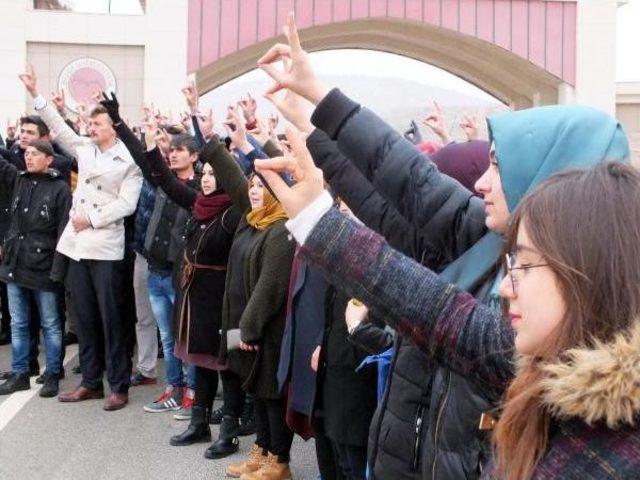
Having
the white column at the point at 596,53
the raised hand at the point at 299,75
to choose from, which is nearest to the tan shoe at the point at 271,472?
the raised hand at the point at 299,75

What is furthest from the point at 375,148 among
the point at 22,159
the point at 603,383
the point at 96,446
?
the point at 22,159

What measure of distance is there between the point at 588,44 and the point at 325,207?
58.6 feet

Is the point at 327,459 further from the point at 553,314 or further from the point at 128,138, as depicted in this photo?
the point at 553,314

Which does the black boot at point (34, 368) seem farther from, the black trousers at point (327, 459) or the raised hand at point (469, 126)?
the raised hand at point (469, 126)

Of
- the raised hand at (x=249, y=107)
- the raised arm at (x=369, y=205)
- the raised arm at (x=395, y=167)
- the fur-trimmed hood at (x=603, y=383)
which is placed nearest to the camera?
the fur-trimmed hood at (x=603, y=383)

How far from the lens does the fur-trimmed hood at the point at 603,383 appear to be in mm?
1071

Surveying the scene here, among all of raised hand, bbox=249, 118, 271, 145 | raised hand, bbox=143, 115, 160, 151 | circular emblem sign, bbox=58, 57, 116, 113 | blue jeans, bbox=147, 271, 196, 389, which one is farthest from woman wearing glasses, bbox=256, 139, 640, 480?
circular emblem sign, bbox=58, 57, 116, 113

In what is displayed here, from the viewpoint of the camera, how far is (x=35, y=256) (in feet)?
20.7

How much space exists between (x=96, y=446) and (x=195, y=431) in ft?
2.04

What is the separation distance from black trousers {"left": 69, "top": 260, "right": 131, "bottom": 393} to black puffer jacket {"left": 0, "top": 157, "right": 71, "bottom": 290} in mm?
380

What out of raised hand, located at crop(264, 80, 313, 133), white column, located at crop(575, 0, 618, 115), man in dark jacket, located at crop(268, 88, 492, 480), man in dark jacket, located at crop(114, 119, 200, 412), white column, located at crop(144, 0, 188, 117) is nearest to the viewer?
man in dark jacket, located at crop(268, 88, 492, 480)

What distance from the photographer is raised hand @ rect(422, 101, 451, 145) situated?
459 centimetres

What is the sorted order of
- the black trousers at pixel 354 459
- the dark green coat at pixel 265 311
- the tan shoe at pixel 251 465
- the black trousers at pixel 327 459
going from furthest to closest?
the tan shoe at pixel 251 465 → the dark green coat at pixel 265 311 → the black trousers at pixel 327 459 → the black trousers at pixel 354 459

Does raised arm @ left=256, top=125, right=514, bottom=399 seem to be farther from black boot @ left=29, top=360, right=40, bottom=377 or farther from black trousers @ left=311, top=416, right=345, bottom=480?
black boot @ left=29, top=360, right=40, bottom=377
